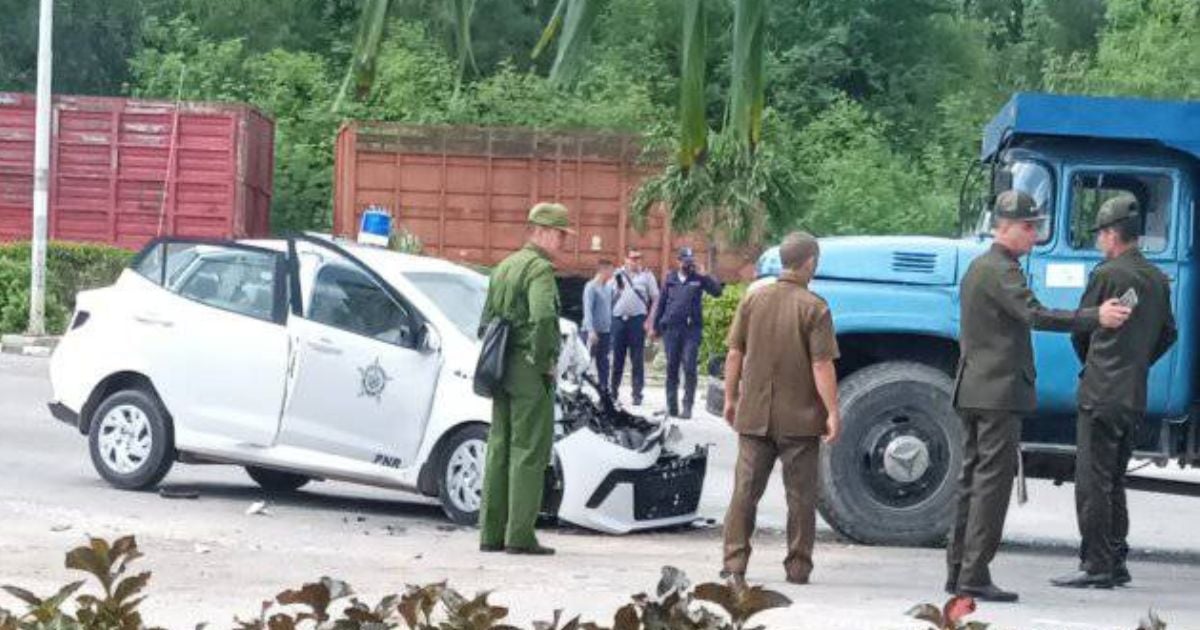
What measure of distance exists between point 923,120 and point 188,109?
1192 centimetres

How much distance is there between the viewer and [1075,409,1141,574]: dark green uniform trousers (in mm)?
12023

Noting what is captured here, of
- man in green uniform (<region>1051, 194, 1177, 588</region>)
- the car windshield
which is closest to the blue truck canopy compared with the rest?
man in green uniform (<region>1051, 194, 1177, 588</region>)

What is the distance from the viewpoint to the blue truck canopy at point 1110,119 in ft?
44.4

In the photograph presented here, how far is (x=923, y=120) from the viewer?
131 feet

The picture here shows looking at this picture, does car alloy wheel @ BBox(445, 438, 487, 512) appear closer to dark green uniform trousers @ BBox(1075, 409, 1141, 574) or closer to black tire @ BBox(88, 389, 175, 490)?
black tire @ BBox(88, 389, 175, 490)

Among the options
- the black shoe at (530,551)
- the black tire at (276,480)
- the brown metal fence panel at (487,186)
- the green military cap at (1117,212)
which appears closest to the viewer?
the green military cap at (1117,212)

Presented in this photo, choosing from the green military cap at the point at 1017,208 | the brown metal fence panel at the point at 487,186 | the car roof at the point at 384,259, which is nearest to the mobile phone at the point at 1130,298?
the green military cap at the point at 1017,208

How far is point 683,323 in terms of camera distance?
82.0 feet

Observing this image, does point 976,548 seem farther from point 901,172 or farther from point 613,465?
point 901,172

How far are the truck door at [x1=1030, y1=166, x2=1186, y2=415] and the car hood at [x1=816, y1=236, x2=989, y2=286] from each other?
483mm

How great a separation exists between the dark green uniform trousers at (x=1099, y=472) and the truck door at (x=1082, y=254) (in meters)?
1.54

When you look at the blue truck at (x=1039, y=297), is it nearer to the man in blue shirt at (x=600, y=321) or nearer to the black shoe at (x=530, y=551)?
the black shoe at (x=530, y=551)

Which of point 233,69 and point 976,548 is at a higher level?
point 233,69

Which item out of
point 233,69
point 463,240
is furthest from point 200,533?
point 233,69
